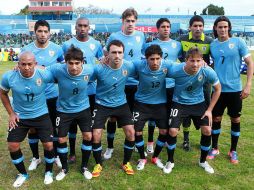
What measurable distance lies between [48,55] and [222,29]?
305cm

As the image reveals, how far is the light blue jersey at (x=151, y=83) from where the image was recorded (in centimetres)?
542

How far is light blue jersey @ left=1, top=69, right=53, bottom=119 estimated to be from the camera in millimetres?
4852

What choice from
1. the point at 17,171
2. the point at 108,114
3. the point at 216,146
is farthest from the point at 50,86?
the point at 216,146

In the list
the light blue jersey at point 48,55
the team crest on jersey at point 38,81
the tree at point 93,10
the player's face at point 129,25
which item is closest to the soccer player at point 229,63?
the player's face at point 129,25

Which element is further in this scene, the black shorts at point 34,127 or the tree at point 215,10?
the tree at point 215,10

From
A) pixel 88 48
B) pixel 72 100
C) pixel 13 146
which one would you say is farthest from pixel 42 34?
pixel 13 146

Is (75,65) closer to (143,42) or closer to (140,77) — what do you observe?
(140,77)

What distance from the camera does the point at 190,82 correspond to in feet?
17.6

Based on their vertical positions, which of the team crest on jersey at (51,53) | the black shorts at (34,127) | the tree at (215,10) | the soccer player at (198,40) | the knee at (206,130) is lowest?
the knee at (206,130)

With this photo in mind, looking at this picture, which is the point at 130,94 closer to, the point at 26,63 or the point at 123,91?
the point at 123,91

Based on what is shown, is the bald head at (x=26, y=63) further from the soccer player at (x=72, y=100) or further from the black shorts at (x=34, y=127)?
the black shorts at (x=34, y=127)

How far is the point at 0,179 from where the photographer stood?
209 inches

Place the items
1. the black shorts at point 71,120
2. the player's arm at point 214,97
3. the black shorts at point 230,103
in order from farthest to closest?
the black shorts at point 230,103 → the player's arm at point 214,97 → the black shorts at point 71,120

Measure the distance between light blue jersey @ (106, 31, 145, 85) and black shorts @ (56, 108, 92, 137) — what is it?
115cm
